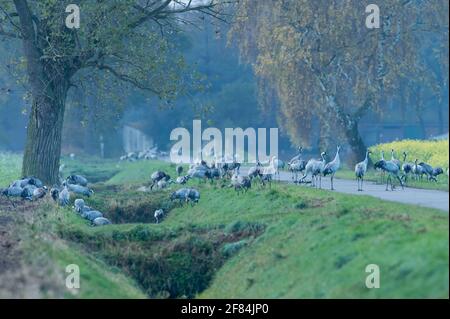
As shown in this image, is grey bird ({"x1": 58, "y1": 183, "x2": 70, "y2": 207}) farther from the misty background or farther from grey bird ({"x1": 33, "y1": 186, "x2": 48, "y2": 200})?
the misty background

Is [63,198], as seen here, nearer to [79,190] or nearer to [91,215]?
[91,215]

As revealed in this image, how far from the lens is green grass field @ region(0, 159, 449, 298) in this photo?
1788cm

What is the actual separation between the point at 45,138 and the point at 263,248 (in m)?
19.2

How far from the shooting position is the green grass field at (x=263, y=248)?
58.6 feet

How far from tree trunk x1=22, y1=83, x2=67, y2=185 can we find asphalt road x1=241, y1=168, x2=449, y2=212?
34.2 feet

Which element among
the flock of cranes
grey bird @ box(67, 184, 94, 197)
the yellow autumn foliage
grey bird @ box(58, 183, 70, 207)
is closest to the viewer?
grey bird @ box(58, 183, 70, 207)

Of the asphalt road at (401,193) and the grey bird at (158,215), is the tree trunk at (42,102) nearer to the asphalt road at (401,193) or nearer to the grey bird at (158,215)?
the grey bird at (158,215)

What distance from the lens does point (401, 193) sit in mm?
31578

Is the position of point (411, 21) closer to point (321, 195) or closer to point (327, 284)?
point (321, 195)

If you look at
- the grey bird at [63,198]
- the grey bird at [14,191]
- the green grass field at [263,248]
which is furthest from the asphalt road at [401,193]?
the grey bird at [14,191]

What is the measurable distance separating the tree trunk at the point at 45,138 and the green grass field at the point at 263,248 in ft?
22.2

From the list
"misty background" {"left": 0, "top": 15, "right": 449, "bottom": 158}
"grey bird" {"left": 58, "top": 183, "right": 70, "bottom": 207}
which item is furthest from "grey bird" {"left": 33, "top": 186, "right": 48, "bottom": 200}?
"misty background" {"left": 0, "top": 15, "right": 449, "bottom": 158}

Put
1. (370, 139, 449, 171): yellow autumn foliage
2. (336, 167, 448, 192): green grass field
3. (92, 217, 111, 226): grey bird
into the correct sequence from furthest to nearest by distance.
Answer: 1. (370, 139, 449, 171): yellow autumn foliage
2. (336, 167, 448, 192): green grass field
3. (92, 217, 111, 226): grey bird

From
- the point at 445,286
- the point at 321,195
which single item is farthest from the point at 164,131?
the point at 445,286
